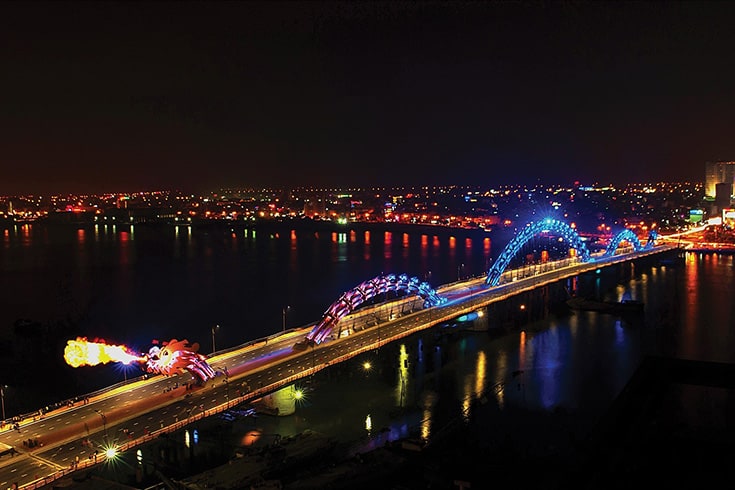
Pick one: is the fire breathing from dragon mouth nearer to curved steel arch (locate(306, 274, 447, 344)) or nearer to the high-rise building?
curved steel arch (locate(306, 274, 447, 344))

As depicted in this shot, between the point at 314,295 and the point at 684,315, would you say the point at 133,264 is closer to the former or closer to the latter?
the point at 314,295

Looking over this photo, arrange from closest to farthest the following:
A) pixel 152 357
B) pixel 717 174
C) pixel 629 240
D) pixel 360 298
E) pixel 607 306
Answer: pixel 152 357, pixel 360 298, pixel 607 306, pixel 629 240, pixel 717 174

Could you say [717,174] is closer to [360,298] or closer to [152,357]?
[360,298]

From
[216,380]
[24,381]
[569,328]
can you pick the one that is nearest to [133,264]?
[24,381]

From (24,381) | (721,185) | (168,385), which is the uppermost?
(721,185)

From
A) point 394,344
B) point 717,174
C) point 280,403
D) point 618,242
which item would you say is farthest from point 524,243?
point 717,174

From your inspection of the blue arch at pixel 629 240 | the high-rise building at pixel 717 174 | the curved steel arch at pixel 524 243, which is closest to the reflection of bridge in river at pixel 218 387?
the curved steel arch at pixel 524 243

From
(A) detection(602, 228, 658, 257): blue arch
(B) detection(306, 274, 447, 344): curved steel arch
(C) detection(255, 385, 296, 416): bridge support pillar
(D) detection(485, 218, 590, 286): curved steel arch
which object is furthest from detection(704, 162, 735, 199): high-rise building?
(C) detection(255, 385, 296, 416): bridge support pillar

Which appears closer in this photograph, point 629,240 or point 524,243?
point 524,243
